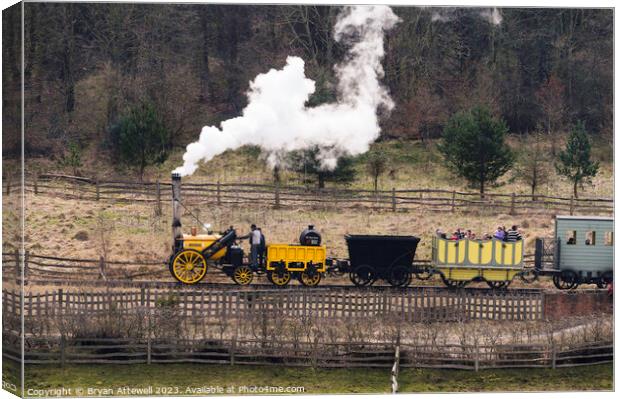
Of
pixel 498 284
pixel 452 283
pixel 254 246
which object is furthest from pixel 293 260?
pixel 498 284

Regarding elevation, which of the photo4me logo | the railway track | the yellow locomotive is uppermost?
the yellow locomotive

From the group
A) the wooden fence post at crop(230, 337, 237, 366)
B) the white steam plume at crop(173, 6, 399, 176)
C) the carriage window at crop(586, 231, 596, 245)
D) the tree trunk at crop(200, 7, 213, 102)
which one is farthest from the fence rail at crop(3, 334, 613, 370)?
the tree trunk at crop(200, 7, 213, 102)

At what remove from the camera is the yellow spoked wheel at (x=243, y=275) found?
3800 cm

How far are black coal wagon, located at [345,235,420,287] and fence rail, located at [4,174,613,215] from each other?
899cm

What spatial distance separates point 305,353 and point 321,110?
44.9 ft

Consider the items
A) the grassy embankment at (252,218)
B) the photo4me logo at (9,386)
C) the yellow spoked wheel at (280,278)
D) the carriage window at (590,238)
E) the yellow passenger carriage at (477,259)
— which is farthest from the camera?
the grassy embankment at (252,218)

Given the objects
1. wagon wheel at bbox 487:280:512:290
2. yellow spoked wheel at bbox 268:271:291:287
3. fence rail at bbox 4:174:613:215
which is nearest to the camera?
yellow spoked wheel at bbox 268:271:291:287

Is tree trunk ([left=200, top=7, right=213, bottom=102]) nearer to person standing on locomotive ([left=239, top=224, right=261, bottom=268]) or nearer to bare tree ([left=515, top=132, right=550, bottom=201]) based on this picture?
bare tree ([left=515, top=132, right=550, bottom=201])

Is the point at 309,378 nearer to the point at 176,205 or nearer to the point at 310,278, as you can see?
the point at 310,278

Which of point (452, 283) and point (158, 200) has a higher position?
point (158, 200)

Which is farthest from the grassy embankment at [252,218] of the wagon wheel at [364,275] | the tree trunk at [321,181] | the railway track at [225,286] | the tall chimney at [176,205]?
the wagon wheel at [364,275]

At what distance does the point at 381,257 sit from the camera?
1497 inches

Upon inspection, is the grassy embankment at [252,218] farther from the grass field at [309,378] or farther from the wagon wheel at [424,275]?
the grass field at [309,378]

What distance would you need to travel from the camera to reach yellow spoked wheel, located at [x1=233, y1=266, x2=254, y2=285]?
125 ft
